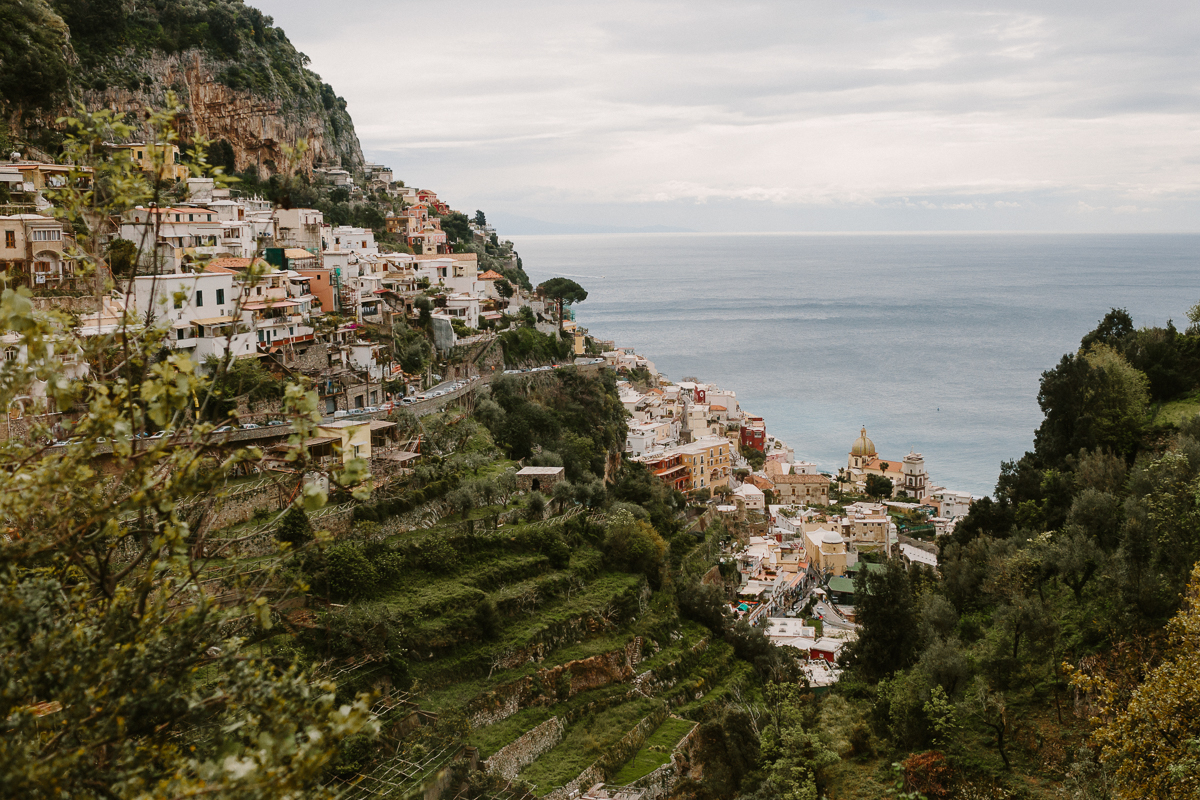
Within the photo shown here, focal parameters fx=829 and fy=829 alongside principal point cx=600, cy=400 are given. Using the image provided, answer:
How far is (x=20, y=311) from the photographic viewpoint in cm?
339

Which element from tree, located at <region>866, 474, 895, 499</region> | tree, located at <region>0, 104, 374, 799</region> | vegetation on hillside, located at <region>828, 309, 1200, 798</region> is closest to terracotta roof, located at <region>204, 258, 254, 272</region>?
vegetation on hillside, located at <region>828, 309, 1200, 798</region>

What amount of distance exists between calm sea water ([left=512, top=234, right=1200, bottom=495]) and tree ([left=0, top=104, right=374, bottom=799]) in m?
51.2

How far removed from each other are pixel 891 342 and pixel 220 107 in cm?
7302

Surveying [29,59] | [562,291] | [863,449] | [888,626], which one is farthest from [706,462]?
[29,59]

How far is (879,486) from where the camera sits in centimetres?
4656

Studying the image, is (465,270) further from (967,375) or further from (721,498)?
(967,375)

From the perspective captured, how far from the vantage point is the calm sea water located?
61375 mm

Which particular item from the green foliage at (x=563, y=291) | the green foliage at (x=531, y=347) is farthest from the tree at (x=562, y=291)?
the green foliage at (x=531, y=347)

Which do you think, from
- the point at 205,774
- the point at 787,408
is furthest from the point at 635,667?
the point at 787,408

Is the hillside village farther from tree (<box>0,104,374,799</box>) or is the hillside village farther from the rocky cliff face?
the rocky cliff face

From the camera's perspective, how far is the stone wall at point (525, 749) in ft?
48.5

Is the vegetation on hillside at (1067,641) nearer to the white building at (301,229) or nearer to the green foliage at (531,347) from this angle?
the green foliage at (531,347)

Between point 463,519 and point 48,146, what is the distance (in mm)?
21285

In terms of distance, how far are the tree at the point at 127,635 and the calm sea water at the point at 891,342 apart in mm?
51210
